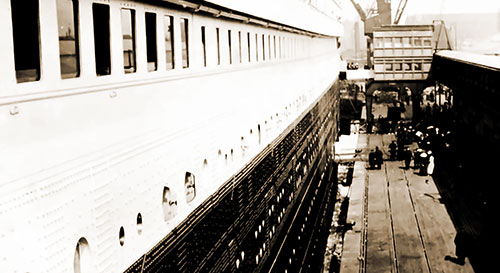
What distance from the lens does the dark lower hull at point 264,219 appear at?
25.3 feet

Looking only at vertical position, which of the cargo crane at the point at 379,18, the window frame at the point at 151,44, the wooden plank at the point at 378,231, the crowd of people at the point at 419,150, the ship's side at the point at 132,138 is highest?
the cargo crane at the point at 379,18

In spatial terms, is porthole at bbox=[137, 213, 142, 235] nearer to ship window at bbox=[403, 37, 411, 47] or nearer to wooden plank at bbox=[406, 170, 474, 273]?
wooden plank at bbox=[406, 170, 474, 273]

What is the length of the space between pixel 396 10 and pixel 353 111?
10878 mm

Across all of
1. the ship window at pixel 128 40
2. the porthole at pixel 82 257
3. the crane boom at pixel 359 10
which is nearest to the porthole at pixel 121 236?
the porthole at pixel 82 257

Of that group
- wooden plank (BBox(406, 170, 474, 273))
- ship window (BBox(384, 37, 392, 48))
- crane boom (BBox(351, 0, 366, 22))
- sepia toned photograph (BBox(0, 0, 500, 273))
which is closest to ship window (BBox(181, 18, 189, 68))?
sepia toned photograph (BBox(0, 0, 500, 273))

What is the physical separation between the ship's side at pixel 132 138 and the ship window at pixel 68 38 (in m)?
0.02

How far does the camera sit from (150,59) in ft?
22.6

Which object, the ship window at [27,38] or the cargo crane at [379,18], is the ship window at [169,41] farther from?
the cargo crane at [379,18]

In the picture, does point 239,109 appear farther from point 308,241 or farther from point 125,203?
point 308,241

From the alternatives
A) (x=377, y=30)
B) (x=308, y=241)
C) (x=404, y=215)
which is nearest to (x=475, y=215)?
(x=404, y=215)

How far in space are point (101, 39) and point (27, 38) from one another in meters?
1.15

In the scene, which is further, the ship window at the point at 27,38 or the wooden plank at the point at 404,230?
the wooden plank at the point at 404,230

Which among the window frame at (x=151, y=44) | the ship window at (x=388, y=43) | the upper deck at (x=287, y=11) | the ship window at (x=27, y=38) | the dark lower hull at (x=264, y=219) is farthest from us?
the ship window at (x=388, y=43)

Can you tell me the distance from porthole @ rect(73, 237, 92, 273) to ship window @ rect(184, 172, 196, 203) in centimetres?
282
